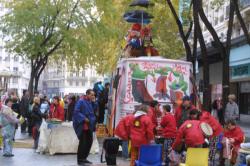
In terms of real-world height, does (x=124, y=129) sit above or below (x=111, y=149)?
above

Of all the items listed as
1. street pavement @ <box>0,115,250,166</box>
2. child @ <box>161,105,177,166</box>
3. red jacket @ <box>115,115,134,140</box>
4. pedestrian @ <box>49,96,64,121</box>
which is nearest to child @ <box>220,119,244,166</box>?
child @ <box>161,105,177,166</box>

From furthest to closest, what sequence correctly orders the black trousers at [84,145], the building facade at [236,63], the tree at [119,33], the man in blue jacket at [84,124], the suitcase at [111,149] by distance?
the building facade at [236,63], the tree at [119,33], the black trousers at [84,145], the man in blue jacket at [84,124], the suitcase at [111,149]

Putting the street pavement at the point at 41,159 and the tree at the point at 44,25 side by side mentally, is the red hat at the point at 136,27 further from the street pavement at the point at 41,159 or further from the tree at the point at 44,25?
the tree at the point at 44,25

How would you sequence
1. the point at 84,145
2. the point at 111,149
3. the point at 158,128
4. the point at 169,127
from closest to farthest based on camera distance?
the point at 169,127, the point at 111,149, the point at 84,145, the point at 158,128

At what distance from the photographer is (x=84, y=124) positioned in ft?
41.4

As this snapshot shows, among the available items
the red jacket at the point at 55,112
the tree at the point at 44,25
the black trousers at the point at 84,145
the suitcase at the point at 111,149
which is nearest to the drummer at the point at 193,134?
the suitcase at the point at 111,149

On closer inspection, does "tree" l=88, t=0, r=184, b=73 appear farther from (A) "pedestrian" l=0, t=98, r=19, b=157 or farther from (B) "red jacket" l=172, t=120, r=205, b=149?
(B) "red jacket" l=172, t=120, r=205, b=149

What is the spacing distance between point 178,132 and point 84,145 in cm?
399

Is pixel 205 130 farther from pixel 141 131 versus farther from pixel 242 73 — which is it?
pixel 242 73

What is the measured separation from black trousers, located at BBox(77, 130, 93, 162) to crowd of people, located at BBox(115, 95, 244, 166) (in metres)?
1.41

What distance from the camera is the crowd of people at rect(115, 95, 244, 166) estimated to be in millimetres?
9195

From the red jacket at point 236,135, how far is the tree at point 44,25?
66.5 feet

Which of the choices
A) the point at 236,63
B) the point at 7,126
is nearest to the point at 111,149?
the point at 7,126

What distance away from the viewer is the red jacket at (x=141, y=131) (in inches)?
392
